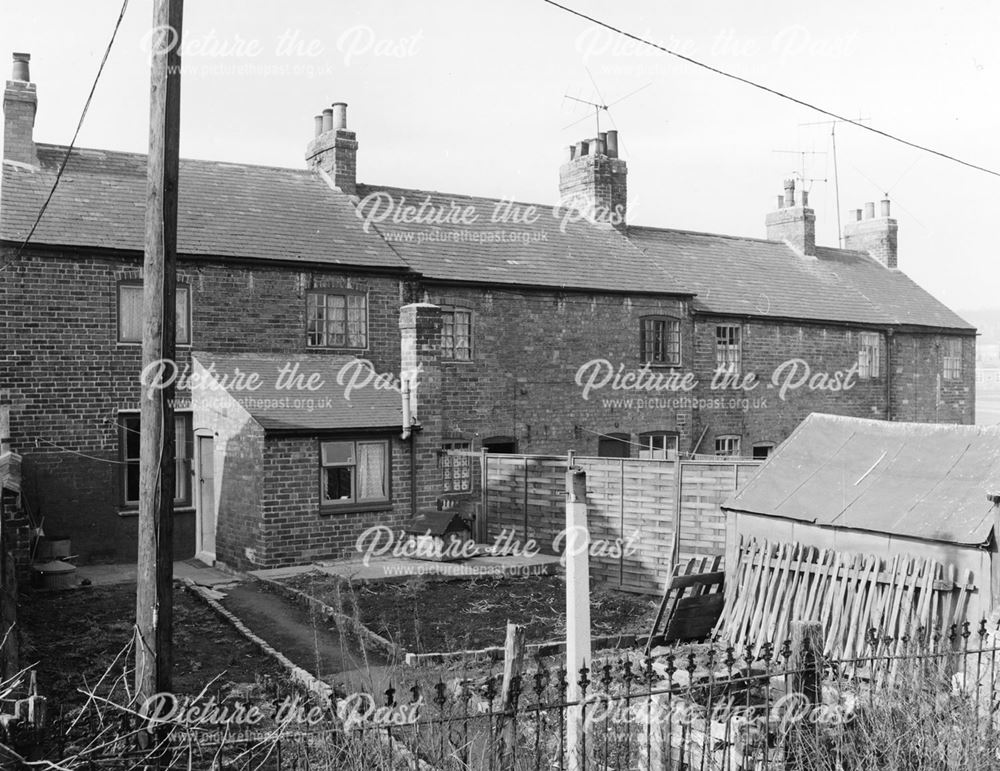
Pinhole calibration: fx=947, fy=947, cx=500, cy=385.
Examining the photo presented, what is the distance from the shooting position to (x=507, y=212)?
2531 cm

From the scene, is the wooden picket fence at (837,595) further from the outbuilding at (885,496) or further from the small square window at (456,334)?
the small square window at (456,334)

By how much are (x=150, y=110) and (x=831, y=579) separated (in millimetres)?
8375

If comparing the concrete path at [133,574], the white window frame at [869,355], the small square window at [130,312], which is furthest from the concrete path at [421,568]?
the white window frame at [869,355]

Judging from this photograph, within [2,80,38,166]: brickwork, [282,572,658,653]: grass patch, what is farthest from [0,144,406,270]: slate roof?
[282,572,658,653]: grass patch

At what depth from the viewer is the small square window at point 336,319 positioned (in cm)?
1961

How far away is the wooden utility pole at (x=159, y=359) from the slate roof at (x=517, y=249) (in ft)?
44.6

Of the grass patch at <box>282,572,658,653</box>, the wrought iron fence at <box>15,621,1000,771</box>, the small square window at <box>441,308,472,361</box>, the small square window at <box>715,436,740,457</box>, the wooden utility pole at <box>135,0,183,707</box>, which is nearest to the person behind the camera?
the wrought iron fence at <box>15,621,1000,771</box>

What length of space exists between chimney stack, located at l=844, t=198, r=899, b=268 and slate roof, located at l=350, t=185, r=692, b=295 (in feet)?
41.4

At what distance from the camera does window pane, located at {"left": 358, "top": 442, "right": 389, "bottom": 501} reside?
17.1m

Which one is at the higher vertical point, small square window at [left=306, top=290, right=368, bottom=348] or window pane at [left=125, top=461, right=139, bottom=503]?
small square window at [left=306, top=290, right=368, bottom=348]

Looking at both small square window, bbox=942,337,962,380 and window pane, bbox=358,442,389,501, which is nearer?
window pane, bbox=358,442,389,501

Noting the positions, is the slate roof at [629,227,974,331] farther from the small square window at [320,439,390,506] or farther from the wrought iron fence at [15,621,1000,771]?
the wrought iron fence at [15,621,1000,771]

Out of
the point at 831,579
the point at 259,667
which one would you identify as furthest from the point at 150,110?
the point at 831,579

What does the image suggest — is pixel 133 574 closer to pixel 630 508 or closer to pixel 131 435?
pixel 131 435
